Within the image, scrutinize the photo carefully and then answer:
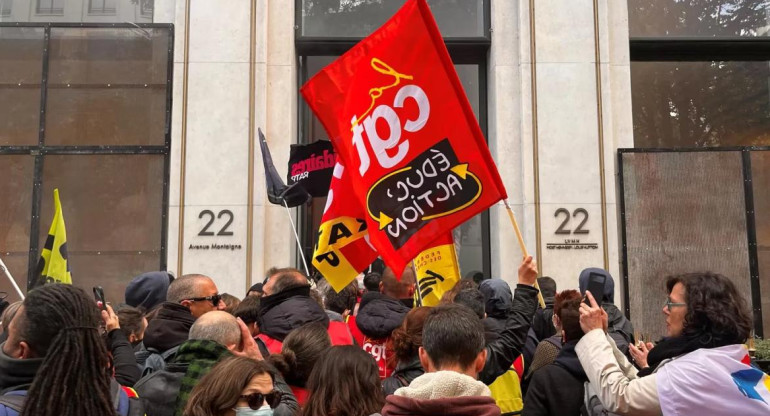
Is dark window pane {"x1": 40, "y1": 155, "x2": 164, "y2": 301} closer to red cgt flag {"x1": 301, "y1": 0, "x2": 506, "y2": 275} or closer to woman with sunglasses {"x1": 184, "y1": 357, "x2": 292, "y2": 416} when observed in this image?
red cgt flag {"x1": 301, "y1": 0, "x2": 506, "y2": 275}

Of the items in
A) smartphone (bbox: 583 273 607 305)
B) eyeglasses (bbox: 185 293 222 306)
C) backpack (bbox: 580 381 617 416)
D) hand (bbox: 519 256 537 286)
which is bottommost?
backpack (bbox: 580 381 617 416)

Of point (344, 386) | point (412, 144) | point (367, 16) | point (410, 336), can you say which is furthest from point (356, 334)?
point (367, 16)

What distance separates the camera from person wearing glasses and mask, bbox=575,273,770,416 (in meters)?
3.20

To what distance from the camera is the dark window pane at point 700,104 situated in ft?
38.8

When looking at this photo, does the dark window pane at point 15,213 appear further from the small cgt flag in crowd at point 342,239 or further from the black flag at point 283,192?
the small cgt flag in crowd at point 342,239

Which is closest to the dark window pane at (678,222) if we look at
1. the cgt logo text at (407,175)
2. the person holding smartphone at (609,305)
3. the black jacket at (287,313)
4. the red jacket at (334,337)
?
the person holding smartphone at (609,305)

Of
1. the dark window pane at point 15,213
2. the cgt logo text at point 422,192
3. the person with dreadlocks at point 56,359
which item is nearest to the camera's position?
the person with dreadlocks at point 56,359

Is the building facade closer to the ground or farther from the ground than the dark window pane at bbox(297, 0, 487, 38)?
closer to the ground

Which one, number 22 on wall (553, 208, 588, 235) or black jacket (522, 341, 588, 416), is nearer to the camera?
black jacket (522, 341, 588, 416)

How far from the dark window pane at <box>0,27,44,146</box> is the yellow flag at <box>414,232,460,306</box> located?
23.3 ft

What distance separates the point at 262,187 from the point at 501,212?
11.2ft

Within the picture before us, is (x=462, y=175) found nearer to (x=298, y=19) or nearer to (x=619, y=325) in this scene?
(x=619, y=325)

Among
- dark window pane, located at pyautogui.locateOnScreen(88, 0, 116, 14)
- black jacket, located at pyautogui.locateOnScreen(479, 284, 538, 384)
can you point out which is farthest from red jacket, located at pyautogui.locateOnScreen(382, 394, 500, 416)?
dark window pane, located at pyautogui.locateOnScreen(88, 0, 116, 14)

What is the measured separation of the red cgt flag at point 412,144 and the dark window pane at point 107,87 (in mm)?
6226
